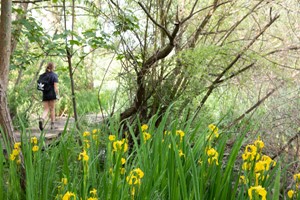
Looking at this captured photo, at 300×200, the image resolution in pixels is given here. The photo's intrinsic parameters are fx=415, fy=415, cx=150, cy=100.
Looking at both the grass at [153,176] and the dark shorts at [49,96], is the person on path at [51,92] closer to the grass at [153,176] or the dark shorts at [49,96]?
the dark shorts at [49,96]

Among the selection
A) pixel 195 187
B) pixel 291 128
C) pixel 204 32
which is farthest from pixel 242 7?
pixel 195 187

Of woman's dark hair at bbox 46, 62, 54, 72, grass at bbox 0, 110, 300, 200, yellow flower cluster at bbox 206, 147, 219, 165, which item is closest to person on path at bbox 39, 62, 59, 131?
woman's dark hair at bbox 46, 62, 54, 72

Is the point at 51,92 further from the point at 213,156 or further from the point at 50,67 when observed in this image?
the point at 213,156

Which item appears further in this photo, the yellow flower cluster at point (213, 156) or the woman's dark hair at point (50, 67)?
the woman's dark hair at point (50, 67)

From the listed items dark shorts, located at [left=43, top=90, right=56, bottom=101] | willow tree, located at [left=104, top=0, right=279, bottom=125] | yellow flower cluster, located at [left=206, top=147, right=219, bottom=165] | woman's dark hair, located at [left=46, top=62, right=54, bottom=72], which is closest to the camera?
yellow flower cluster, located at [left=206, top=147, right=219, bottom=165]

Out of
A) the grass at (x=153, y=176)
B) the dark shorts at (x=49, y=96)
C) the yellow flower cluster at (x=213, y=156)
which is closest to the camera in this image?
the grass at (x=153, y=176)

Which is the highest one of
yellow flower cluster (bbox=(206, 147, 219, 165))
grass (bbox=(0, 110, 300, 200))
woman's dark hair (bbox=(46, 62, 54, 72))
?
woman's dark hair (bbox=(46, 62, 54, 72))

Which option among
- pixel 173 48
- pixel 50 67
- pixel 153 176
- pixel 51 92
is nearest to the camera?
pixel 153 176

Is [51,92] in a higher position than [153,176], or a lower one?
higher

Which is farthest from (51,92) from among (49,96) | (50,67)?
(50,67)

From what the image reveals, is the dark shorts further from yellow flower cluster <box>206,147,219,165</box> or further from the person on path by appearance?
yellow flower cluster <box>206,147,219,165</box>

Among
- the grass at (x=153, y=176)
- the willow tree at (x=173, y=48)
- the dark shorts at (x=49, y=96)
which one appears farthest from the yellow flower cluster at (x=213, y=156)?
the dark shorts at (x=49, y=96)

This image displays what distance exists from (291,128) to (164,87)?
3.34ft

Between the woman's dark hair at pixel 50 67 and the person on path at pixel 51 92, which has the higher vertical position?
the woman's dark hair at pixel 50 67
